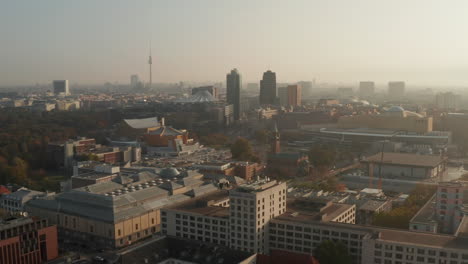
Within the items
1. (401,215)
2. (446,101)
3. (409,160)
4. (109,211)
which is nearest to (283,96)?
(446,101)

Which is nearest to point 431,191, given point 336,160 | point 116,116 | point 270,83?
point 336,160

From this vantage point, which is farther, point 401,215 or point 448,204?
point 401,215

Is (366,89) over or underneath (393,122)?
over

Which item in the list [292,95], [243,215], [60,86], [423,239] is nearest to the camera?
[423,239]

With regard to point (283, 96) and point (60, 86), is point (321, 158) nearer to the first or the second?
point (283, 96)

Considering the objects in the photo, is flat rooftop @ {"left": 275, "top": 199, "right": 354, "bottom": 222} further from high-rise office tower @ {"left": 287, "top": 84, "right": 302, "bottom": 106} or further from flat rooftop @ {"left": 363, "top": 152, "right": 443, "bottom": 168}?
high-rise office tower @ {"left": 287, "top": 84, "right": 302, "bottom": 106}

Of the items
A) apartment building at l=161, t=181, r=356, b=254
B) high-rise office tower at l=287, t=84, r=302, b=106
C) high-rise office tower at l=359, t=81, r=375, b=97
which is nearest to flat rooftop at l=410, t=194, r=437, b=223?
apartment building at l=161, t=181, r=356, b=254
